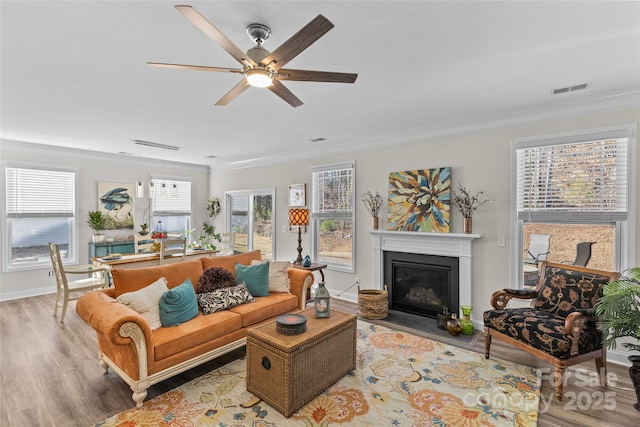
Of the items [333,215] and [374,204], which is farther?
[333,215]

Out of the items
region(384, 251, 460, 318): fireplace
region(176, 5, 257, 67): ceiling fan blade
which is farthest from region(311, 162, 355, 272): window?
region(176, 5, 257, 67): ceiling fan blade

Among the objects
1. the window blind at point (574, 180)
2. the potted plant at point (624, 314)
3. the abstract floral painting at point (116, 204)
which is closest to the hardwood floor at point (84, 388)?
the potted plant at point (624, 314)

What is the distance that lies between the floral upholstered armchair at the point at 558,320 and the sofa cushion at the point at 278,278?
2.20m

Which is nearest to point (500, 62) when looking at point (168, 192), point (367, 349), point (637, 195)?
point (637, 195)

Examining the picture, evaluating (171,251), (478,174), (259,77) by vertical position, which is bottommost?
(171,251)

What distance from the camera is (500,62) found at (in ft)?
7.82

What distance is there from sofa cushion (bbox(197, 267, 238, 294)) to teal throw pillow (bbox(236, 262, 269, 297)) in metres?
0.11

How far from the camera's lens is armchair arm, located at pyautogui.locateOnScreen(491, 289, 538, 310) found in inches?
120

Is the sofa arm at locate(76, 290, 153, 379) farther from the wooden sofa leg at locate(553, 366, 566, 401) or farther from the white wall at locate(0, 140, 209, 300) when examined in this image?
the white wall at locate(0, 140, 209, 300)

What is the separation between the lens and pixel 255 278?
361 cm

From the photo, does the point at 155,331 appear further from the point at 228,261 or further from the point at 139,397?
the point at 228,261

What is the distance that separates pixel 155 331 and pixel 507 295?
3.33 meters

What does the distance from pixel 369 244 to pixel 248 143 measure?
2595mm

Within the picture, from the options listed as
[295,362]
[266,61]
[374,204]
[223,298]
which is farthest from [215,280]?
[374,204]
